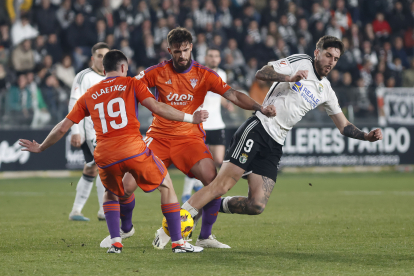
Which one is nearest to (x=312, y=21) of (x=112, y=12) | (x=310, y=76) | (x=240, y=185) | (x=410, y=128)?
(x=410, y=128)

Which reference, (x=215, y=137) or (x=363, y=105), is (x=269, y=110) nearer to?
(x=215, y=137)

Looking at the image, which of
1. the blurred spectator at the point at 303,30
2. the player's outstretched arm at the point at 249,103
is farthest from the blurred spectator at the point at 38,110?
the player's outstretched arm at the point at 249,103

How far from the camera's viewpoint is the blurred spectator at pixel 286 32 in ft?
59.9

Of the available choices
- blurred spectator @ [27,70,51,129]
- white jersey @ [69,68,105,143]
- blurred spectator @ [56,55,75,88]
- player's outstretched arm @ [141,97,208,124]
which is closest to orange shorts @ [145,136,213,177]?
player's outstretched arm @ [141,97,208,124]

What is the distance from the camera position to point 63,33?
54.7 feet

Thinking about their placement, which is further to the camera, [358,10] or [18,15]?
[358,10]

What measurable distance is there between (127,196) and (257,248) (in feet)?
4.42

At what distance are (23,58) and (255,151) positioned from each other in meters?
11.3

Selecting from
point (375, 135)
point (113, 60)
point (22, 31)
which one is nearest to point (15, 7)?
point (22, 31)

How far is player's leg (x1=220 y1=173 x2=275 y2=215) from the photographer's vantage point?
5.85 metres

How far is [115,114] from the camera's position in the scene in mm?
5020

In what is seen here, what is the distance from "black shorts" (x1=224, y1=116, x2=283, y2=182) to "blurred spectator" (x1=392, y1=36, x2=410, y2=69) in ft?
48.7

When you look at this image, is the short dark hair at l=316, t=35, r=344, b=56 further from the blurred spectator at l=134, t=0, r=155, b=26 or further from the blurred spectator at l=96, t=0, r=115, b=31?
the blurred spectator at l=134, t=0, r=155, b=26

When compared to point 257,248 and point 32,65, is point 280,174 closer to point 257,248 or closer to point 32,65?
point 32,65
